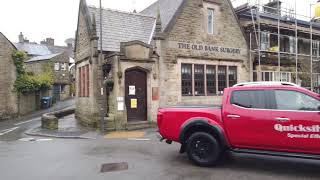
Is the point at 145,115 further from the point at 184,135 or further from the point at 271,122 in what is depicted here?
the point at 271,122

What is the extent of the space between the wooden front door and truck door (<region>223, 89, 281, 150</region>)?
9.49 meters

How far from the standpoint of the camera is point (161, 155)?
9.97 meters

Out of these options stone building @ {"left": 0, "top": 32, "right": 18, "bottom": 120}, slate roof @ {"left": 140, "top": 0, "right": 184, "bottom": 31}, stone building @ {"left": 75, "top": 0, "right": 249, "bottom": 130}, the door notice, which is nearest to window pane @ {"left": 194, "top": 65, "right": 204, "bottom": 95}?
stone building @ {"left": 75, "top": 0, "right": 249, "bottom": 130}

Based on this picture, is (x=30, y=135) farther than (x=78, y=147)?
Yes

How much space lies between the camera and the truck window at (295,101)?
25.2 ft

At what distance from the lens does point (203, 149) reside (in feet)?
28.1

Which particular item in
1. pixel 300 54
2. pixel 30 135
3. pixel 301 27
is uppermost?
pixel 301 27

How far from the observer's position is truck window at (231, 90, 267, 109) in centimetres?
820

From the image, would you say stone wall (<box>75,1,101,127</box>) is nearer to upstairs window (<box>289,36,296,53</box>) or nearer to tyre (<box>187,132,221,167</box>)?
tyre (<box>187,132,221,167</box>)

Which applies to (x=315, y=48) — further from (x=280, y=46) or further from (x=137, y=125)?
(x=137, y=125)

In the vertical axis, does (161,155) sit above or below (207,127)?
below

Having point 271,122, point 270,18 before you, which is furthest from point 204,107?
point 270,18

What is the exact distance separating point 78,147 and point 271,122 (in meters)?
6.71

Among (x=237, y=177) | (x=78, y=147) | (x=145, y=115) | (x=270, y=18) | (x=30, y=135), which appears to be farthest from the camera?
(x=270, y=18)
